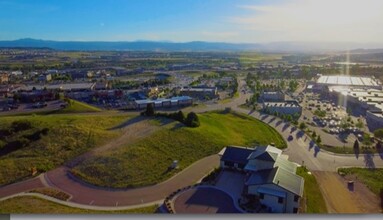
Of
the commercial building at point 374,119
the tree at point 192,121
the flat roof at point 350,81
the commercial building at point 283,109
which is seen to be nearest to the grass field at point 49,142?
the tree at point 192,121

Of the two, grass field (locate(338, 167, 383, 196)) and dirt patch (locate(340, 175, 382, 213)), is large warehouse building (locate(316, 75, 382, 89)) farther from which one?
dirt patch (locate(340, 175, 382, 213))

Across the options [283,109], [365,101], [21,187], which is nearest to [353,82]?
[365,101]

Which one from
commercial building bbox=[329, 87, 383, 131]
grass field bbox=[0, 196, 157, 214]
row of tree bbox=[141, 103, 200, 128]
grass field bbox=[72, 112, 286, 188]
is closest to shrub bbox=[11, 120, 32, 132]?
grass field bbox=[72, 112, 286, 188]

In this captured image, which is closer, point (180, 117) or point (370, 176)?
point (370, 176)

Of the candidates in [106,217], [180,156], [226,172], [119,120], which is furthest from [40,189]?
[119,120]

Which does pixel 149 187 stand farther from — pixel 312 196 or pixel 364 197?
pixel 364 197

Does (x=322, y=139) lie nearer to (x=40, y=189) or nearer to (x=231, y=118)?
(x=231, y=118)

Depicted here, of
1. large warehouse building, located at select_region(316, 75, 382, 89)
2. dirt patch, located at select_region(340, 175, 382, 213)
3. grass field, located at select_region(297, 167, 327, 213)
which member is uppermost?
large warehouse building, located at select_region(316, 75, 382, 89)
